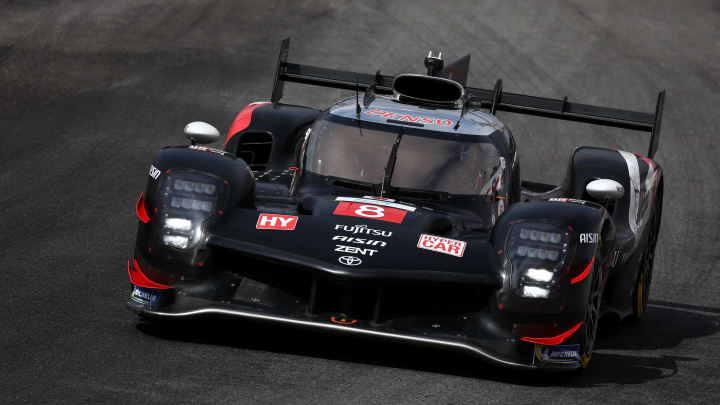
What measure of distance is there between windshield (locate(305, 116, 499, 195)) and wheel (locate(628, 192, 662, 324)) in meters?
1.55

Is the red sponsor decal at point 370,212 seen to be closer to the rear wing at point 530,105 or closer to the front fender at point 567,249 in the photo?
the front fender at point 567,249

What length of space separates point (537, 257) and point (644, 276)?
2959mm

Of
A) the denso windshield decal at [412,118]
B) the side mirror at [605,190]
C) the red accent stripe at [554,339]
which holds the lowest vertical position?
the red accent stripe at [554,339]

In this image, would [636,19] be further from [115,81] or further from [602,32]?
[115,81]

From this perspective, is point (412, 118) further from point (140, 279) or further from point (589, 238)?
point (140, 279)

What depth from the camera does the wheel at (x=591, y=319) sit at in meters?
7.50

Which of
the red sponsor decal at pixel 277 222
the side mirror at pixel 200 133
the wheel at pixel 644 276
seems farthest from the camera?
the wheel at pixel 644 276

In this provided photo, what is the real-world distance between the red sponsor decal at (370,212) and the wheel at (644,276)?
2611 millimetres

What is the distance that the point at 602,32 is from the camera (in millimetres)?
22859

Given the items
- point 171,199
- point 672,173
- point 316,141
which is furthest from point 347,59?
point 171,199

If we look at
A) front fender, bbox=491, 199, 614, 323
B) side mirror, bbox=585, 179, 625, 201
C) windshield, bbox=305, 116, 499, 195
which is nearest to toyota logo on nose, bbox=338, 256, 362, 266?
front fender, bbox=491, 199, 614, 323

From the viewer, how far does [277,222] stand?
7.55 metres

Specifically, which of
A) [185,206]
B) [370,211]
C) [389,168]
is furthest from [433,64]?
[185,206]

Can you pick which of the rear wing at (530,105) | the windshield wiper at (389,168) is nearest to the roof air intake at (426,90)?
the rear wing at (530,105)
